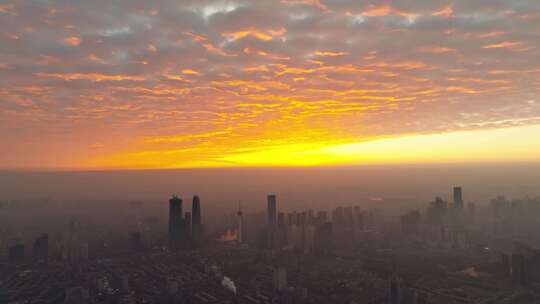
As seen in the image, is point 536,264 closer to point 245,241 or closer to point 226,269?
point 226,269

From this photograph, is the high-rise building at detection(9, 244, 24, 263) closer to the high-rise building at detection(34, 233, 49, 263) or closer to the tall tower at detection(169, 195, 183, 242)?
the high-rise building at detection(34, 233, 49, 263)

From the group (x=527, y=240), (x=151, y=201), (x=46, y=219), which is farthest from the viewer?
(x=151, y=201)

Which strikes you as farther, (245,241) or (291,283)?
(245,241)

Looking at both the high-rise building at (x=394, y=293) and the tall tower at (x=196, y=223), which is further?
the tall tower at (x=196, y=223)

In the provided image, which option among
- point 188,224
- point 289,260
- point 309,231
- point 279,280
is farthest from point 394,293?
point 188,224

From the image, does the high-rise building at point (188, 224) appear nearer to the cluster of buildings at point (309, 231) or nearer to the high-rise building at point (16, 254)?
the cluster of buildings at point (309, 231)

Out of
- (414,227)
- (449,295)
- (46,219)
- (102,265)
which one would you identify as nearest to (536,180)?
(414,227)

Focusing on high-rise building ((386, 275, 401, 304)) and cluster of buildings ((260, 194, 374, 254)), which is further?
cluster of buildings ((260, 194, 374, 254))

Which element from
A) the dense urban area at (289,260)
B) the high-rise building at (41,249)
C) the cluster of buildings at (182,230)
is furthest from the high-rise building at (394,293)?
the high-rise building at (41,249)

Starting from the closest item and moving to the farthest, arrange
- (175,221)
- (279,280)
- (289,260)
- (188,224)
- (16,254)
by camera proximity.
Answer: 1. (279,280)
2. (289,260)
3. (16,254)
4. (175,221)
5. (188,224)

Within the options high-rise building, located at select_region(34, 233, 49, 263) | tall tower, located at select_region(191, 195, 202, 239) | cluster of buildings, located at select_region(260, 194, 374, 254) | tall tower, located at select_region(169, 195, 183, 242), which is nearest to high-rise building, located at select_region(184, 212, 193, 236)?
tall tower, located at select_region(191, 195, 202, 239)

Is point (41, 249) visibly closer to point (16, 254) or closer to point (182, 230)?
point (16, 254)
